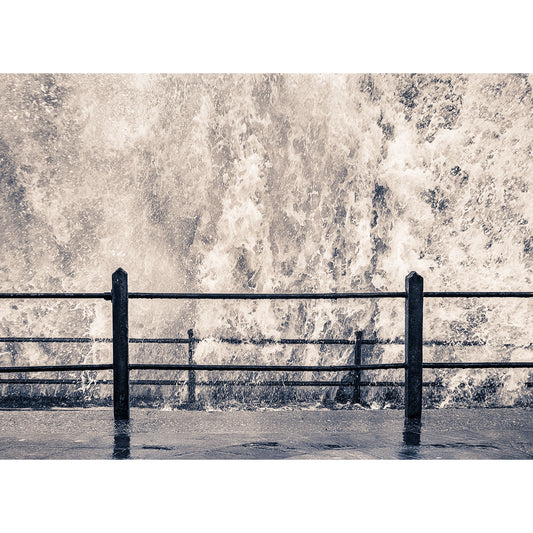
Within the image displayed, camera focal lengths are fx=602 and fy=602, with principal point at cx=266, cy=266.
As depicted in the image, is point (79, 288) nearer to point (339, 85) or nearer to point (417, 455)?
point (339, 85)

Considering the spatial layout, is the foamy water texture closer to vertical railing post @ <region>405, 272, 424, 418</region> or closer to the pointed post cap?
vertical railing post @ <region>405, 272, 424, 418</region>

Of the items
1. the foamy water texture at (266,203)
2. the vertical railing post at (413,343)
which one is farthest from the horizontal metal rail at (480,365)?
the foamy water texture at (266,203)

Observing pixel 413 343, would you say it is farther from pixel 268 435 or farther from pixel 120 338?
pixel 120 338

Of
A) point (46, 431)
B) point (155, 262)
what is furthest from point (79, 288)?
point (46, 431)

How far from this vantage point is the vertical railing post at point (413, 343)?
3680 millimetres

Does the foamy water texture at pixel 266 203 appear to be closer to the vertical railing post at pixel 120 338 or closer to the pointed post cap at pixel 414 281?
the pointed post cap at pixel 414 281

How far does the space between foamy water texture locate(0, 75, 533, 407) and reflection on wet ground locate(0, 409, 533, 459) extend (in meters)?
12.2

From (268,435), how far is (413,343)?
1068 millimetres

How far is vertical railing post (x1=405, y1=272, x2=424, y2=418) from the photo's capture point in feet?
12.1

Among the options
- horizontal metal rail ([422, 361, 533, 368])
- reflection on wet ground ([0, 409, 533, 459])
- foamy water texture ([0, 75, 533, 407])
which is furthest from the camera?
foamy water texture ([0, 75, 533, 407])

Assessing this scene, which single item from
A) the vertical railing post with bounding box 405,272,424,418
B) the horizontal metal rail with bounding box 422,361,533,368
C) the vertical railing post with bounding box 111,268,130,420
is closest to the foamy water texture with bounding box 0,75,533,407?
the horizontal metal rail with bounding box 422,361,533,368

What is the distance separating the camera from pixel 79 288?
54.5 ft

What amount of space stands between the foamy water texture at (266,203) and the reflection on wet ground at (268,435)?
12196mm

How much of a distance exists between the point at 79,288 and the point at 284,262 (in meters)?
5.74
